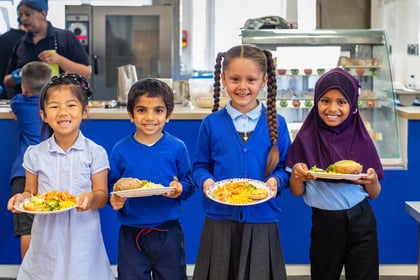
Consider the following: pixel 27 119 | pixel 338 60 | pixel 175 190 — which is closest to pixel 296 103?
pixel 338 60

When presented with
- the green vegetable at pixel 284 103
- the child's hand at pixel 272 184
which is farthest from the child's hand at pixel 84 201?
the green vegetable at pixel 284 103

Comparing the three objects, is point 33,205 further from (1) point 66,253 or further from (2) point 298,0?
(2) point 298,0

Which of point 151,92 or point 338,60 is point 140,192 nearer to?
point 151,92

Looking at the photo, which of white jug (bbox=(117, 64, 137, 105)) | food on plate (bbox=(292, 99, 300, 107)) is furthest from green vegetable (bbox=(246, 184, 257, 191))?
white jug (bbox=(117, 64, 137, 105))

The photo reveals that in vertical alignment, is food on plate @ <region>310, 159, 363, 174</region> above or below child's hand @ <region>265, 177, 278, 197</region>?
above

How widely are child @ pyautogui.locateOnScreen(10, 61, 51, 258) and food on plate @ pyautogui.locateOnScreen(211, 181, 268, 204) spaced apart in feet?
5.04

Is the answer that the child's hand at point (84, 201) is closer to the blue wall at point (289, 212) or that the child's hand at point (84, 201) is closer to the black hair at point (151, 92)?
the black hair at point (151, 92)

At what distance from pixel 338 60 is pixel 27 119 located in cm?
201

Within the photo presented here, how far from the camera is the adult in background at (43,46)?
426cm

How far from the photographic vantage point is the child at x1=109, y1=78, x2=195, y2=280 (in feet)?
8.16

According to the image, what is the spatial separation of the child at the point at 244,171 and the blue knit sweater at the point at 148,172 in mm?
119

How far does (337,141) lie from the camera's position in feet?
8.37

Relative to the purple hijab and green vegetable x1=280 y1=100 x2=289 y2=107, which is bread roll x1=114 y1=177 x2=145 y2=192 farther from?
green vegetable x1=280 y1=100 x2=289 y2=107

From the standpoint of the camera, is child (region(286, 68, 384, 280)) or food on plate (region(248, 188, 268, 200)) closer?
food on plate (region(248, 188, 268, 200))
